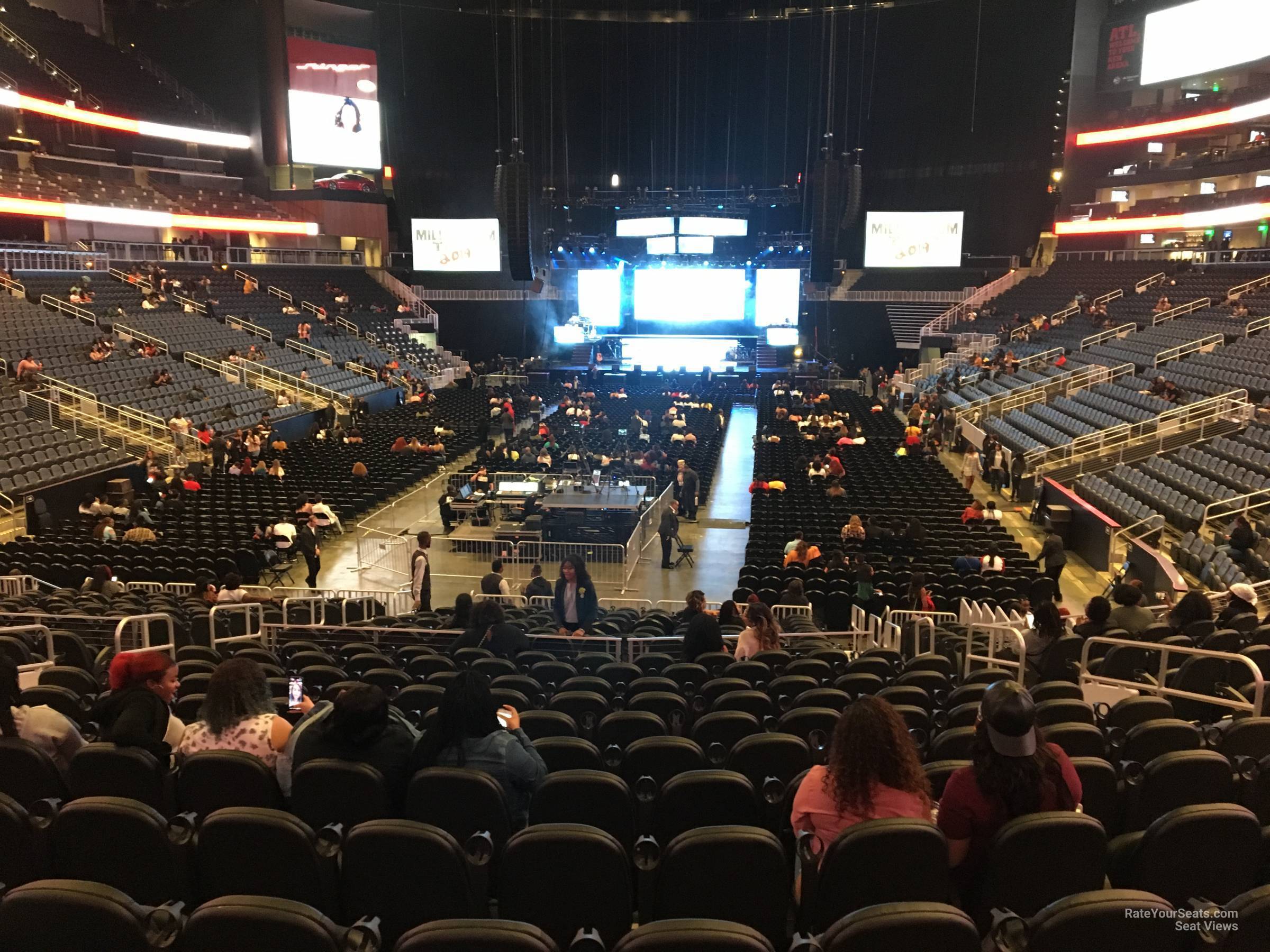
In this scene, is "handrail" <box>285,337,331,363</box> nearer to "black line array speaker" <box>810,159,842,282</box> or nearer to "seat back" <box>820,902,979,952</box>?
"black line array speaker" <box>810,159,842,282</box>

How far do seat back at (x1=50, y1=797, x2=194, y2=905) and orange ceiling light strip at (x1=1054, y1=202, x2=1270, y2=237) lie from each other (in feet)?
111

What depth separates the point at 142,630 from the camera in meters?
7.24

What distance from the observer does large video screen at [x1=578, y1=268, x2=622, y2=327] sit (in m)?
40.3

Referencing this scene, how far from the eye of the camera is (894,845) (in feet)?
8.11

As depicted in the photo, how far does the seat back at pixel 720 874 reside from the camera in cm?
248

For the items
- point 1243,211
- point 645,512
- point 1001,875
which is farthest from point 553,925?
point 1243,211

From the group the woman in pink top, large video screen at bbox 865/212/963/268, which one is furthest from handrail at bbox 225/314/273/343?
the woman in pink top

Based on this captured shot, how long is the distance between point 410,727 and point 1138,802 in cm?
281

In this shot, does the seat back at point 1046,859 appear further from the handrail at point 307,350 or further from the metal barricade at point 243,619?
the handrail at point 307,350

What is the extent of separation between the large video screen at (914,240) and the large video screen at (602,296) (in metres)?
11.3

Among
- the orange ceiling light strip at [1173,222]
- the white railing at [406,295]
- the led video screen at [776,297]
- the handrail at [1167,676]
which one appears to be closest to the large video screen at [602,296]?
the led video screen at [776,297]

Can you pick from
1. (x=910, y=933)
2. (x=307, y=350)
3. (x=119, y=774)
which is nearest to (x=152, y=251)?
(x=307, y=350)

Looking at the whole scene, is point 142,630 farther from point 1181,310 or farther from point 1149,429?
point 1181,310

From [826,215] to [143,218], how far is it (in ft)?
78.5
